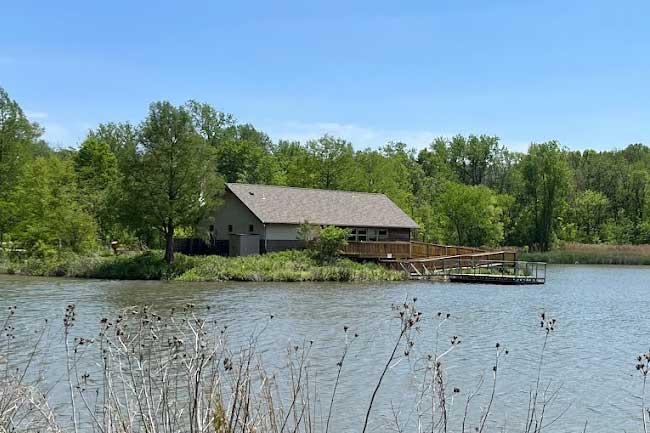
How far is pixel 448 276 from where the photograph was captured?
137 ft

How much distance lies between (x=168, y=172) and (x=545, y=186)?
177 ft

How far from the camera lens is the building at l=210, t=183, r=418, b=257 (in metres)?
44.1

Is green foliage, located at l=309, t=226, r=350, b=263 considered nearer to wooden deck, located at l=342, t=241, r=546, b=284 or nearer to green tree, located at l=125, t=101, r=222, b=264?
wooden deck, located at l=342, t=241, r=546, b=284

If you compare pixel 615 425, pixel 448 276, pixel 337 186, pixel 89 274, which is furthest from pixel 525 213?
pixel 615 425

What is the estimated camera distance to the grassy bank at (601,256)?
213 ft

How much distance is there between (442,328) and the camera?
70.3 feet

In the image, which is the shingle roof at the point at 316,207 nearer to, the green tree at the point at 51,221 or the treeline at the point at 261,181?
the treeline at the point at 261,181

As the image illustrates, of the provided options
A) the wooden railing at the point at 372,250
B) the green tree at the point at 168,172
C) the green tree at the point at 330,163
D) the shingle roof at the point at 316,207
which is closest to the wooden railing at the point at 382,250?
the wooden railing at the point at 372,250

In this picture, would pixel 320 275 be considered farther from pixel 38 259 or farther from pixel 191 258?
pixel 38 259

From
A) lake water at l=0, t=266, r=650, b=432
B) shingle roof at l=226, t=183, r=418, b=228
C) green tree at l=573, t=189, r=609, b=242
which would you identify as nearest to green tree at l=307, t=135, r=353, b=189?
shingle roof at l=226, t=183, r=418, b=228

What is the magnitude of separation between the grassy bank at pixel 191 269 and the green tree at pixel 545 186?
4356 cm

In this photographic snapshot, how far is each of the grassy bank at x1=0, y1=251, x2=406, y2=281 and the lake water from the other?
2.00 meters

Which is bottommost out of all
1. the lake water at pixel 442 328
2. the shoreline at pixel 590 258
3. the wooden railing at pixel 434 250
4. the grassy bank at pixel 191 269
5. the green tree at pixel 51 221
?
the lake water at pixel 442 328

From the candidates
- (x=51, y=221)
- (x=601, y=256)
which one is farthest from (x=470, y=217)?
(x=51, y=221)
